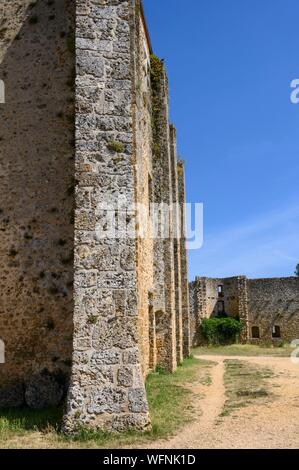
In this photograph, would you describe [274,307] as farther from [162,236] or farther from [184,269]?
[162,236]

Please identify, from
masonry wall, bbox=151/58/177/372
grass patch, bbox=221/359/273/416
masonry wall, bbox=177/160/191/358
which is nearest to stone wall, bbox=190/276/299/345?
masonry wall, bbox=177/160/191/358

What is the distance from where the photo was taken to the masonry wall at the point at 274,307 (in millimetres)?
30953

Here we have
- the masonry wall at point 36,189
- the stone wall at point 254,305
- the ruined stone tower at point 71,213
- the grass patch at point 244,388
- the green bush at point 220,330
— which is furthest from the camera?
the stone wall at point 254,305

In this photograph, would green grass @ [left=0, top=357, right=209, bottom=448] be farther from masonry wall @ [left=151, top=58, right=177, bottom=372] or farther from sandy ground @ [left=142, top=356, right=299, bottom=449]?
masonry wall @ [left=151, top=58, right=177, bottom=372]

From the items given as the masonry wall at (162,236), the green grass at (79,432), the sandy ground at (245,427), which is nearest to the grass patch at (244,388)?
the sandy ground at (245,427)

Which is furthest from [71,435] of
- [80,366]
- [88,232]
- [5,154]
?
[5,154]

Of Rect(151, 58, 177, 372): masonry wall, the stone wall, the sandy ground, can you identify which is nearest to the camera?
the sandy ground

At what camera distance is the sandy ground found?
17.4 ft

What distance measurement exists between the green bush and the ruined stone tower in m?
23.3

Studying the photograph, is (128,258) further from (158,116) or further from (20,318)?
(158,116)

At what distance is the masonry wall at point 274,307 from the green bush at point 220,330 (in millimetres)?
1469

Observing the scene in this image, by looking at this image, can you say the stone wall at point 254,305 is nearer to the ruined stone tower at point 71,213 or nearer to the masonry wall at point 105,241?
the ruined stone tower at point 71,213
